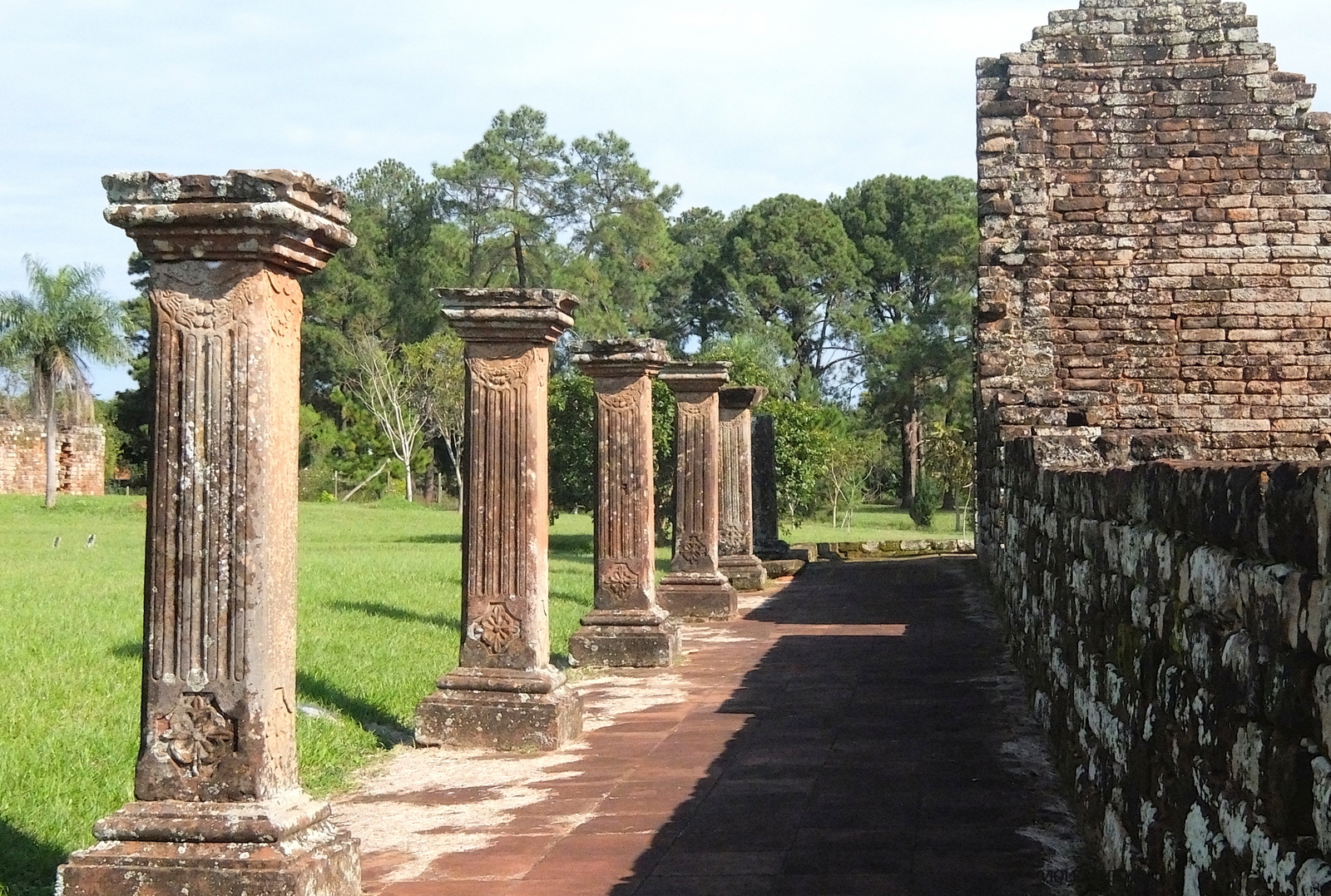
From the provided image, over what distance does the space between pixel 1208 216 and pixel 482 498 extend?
8.91m

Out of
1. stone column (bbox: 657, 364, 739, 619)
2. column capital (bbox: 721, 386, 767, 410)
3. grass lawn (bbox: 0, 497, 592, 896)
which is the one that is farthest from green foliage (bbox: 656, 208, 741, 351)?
stone column (bbox: 657, 364, 739, 619)

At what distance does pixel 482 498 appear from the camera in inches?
294

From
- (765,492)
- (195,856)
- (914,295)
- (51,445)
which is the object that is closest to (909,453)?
(914,295)

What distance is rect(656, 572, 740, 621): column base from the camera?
45.6ft

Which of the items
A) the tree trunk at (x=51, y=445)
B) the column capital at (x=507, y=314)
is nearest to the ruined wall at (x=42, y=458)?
the tree trunk at (x=51, y=445)

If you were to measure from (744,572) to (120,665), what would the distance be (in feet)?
29.9

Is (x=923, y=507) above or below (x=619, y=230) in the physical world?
below

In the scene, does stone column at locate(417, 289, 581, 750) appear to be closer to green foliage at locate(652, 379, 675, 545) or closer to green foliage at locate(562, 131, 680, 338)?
green foliage at locate(652, 379, 675, 545)

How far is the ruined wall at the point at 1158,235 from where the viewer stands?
13148 mm

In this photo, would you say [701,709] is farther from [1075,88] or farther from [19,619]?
[1075,88]

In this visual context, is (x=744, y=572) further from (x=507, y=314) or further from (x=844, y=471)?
(x=844, y=471)

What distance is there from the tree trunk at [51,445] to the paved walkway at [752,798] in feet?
90.4

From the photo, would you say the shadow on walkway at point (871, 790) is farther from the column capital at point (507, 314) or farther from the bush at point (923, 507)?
the bush at point (923, 507)

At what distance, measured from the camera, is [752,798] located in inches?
236
